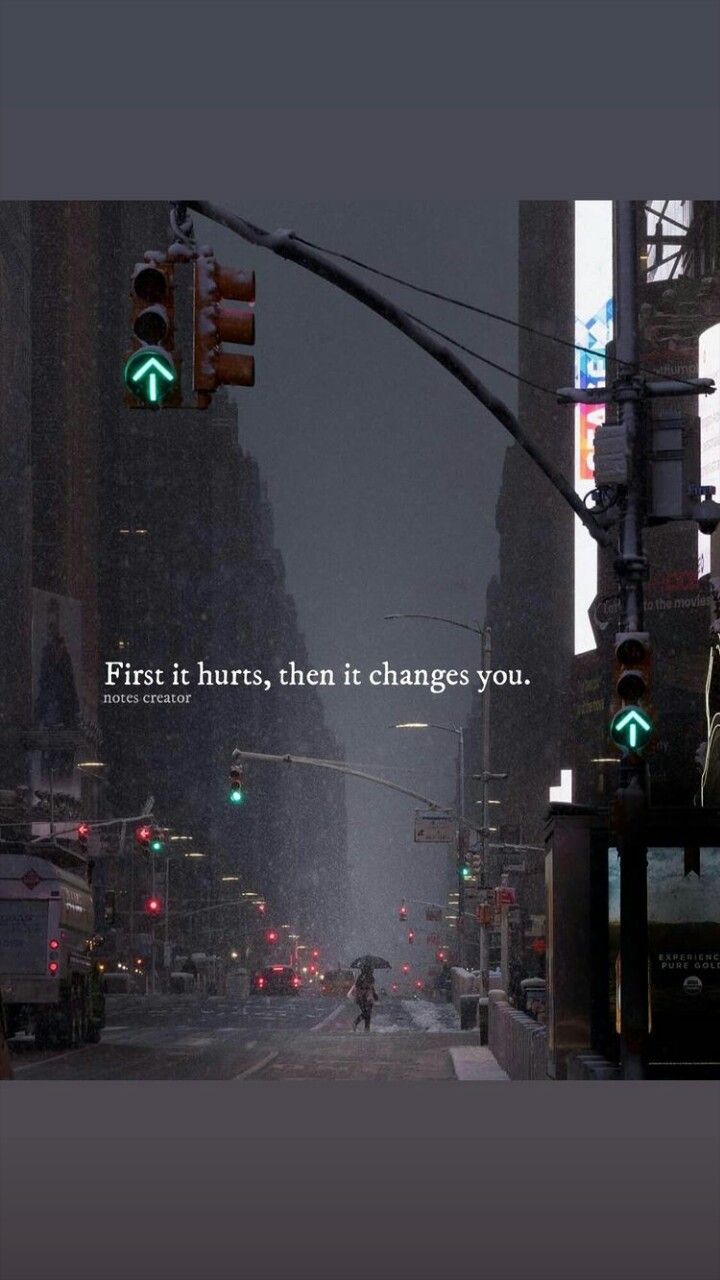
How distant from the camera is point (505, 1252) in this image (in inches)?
477

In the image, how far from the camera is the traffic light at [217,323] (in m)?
14.9

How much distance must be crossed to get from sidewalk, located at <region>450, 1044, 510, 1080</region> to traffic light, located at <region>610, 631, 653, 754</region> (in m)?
15.2

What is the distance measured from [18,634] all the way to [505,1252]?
372ft

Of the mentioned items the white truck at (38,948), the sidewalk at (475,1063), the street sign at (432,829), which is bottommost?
the sidewalk at (475,1063)

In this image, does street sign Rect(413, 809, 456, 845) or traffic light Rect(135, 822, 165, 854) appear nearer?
street sign Rect(413, 809, 456, 845)

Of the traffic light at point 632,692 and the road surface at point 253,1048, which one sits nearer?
the traffic light at point 632,692

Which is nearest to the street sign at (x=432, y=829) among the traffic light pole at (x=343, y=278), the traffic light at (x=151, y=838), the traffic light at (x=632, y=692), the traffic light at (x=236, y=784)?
the traffic light at (x=236, y=784)

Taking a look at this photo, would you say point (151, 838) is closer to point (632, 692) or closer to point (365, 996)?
point (365, 996)

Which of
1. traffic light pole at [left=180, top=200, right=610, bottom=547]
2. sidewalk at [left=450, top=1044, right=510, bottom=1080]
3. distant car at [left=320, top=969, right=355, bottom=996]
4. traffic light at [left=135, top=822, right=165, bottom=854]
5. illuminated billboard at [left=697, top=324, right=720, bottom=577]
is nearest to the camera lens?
traffic light pole at [left=180, top=200, right=610, bottom=547]

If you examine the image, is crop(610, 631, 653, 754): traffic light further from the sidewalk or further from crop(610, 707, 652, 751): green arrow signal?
the sidewalk

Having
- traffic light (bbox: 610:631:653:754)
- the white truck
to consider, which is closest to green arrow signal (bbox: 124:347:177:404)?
traffic light (bbox: 610:631:653:754)

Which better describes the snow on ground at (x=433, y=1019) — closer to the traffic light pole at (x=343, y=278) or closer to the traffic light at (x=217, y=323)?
the traffic light pole at (x=343, y=278)

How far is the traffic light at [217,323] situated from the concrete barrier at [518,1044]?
13.3m

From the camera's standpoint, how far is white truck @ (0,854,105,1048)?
132 feet
